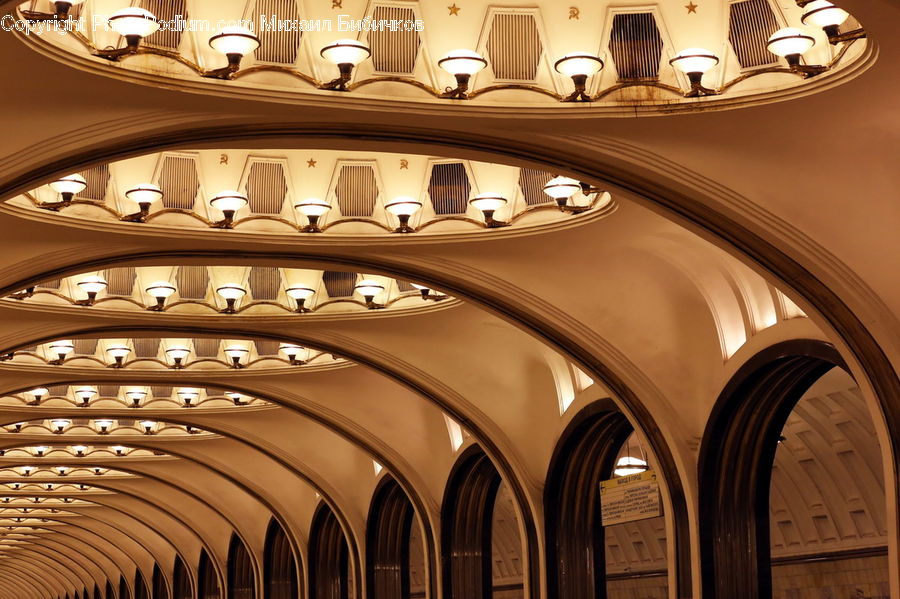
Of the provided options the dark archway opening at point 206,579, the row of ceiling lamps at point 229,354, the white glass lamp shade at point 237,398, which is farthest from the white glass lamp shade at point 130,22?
the dark archway opening at point 206,579

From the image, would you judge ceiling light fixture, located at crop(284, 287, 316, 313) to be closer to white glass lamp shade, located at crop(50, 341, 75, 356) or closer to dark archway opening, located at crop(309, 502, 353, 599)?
white glass lamp shade, located at crop(50, 341, 75, 356)

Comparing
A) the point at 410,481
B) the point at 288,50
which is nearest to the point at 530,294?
the point at 288,50

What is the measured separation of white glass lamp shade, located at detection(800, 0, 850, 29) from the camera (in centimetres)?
1071

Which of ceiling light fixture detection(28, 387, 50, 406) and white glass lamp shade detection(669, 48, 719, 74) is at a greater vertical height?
white glass lamp shade detection(669, 48, 719, 74)

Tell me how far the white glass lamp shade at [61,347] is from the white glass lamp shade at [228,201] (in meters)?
8.44

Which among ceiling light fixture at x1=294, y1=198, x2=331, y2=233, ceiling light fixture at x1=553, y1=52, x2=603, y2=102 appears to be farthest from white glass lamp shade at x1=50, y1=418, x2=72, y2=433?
ceiling light fixture at x1=553, y1=52, x2=603, y2=102

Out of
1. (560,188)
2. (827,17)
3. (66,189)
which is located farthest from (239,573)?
(827,17)

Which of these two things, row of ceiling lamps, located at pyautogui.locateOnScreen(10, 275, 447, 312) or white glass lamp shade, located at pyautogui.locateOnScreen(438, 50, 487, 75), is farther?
row of ceiling lamps, located at pyautogui.locateOnScreen(10, 275, 447, 312)

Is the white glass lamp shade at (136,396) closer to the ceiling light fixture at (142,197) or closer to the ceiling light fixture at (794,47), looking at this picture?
the ceiling light fixture at (142,197)

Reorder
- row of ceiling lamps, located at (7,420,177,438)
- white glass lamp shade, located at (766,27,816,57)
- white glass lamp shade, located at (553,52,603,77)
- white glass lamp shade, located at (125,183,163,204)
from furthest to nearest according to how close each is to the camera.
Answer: row of ceiling lamps, located at (7,420,177,438) < white glass lamp shade, located at (125,183,163,204) < white glass lamp shade, located at (553,52,603,77) < white glass lamp shade, located at (766,27,816,57)

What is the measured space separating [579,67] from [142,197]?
5.86 meters

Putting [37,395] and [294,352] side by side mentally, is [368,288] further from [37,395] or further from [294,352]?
[37,395]

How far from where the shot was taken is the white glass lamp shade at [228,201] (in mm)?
15391

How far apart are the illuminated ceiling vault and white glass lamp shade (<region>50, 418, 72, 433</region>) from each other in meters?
3.02
